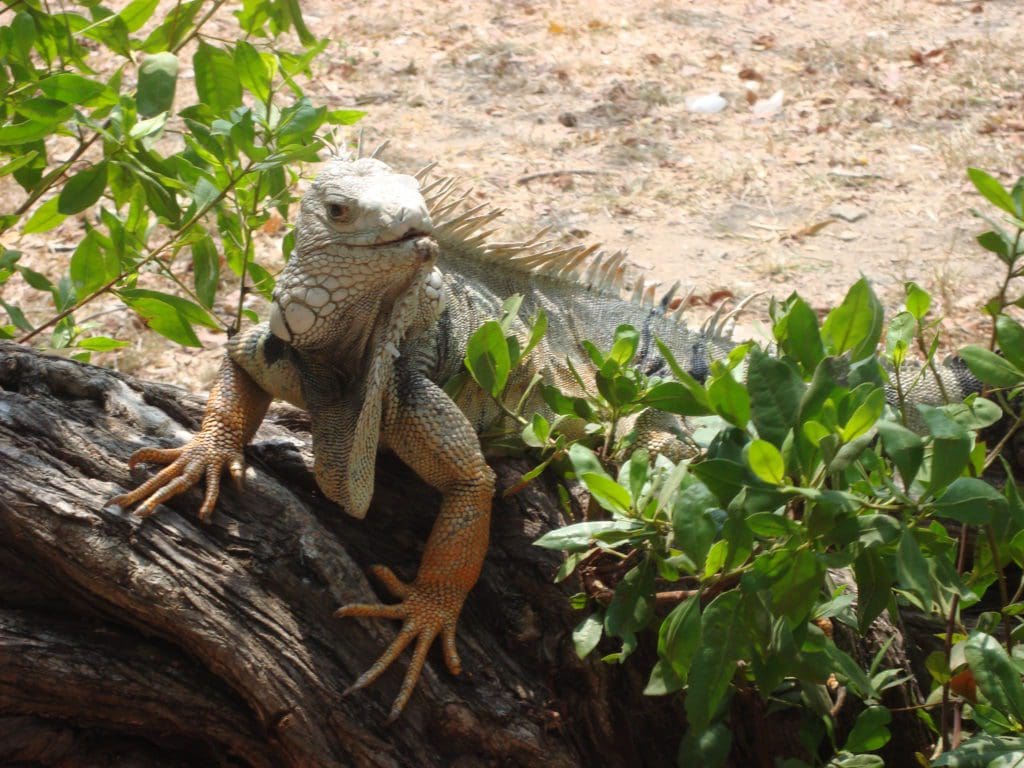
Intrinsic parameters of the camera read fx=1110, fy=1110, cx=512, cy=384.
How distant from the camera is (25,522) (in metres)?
2.54

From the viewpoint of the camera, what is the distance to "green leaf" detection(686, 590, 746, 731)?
2184mm

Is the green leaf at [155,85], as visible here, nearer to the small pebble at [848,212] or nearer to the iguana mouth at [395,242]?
the iguana mouth at [395,242]

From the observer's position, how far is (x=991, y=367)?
7.95 ft

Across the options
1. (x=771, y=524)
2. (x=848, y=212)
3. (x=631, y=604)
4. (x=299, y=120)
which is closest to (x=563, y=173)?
(x=848, y=212)

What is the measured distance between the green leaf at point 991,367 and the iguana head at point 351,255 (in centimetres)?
127

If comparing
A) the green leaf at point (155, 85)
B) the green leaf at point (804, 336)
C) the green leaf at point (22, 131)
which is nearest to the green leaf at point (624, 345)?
the green leaf at point (804, 336)

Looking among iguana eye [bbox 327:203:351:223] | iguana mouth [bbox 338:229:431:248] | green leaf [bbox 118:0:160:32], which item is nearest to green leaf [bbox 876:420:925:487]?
iguana mouth [bbox 338:229:431:248]

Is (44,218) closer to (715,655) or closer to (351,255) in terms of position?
(351,255)

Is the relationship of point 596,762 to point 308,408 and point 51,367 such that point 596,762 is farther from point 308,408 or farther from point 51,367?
point 51,367

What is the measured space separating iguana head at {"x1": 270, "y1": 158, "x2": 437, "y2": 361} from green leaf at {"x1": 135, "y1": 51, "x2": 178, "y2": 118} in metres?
0.42

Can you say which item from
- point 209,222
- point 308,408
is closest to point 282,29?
point 308,408

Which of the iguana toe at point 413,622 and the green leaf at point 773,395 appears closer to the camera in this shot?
the green leaf at point 773,395

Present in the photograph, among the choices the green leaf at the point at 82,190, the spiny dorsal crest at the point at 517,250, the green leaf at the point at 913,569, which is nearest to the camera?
the green leaf at the point at 913,569

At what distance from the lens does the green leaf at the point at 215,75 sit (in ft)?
9.99
